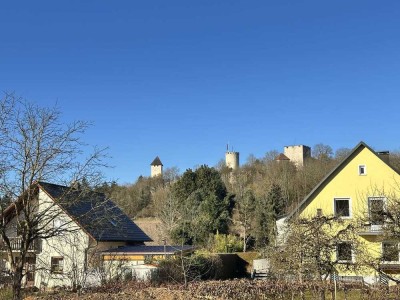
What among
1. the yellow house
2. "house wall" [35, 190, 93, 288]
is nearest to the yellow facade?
the yellow house

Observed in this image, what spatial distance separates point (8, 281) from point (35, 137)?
6.41 m

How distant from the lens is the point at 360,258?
47.7 feet

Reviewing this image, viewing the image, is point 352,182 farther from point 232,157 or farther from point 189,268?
point 232,157

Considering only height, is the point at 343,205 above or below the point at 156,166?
below

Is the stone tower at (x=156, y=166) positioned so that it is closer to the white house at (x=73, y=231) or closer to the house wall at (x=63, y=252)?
the white house at (x=73, y=231)

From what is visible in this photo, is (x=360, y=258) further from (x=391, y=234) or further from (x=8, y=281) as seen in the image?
(x=8, y=281)

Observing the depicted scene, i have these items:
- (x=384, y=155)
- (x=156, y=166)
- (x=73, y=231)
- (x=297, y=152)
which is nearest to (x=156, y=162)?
(x=156, y=166)

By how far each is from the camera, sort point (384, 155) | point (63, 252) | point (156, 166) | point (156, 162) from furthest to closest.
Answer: point (156, 162), point (156, 166), point (384, 155), point (63, 252)

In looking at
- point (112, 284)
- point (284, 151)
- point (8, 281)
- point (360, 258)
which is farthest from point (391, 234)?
point (284, 151)

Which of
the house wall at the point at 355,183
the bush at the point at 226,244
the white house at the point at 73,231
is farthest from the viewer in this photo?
the bush at the point at 226,244

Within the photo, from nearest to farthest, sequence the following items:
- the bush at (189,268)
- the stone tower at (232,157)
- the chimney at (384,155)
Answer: the bush at (189,268) < the chimney at (384,155) < the stone tower at (232,157)

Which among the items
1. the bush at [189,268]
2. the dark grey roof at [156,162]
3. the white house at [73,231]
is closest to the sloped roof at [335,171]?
the bush at [189,268]

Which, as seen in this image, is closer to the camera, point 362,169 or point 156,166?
point 362,169

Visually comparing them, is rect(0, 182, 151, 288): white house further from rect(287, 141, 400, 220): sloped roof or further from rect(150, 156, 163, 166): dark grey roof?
rect(150, 156, 163, 166): dark grey roof
